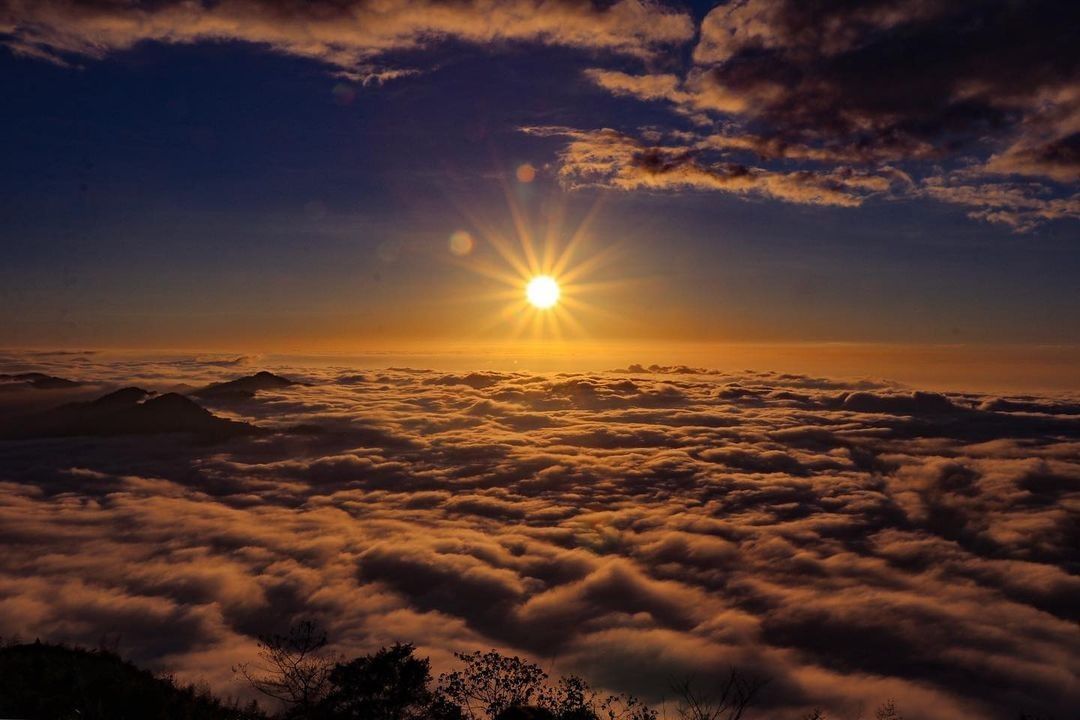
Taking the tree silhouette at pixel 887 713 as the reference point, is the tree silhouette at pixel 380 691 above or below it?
above

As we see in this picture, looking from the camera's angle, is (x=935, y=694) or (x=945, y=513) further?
(x=945, y=513)

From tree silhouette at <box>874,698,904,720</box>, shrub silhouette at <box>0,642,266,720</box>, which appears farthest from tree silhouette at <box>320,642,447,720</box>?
tree silhouette at <box>874,698,904,720</box>

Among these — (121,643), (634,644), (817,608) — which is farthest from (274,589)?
(817,608)

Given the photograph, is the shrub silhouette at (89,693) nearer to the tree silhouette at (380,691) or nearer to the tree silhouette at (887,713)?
the tree silhouette at (380,691)

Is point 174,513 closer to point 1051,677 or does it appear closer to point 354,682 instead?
point 354,682

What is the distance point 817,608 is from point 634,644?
46180 millimetres

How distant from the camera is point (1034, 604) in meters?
132

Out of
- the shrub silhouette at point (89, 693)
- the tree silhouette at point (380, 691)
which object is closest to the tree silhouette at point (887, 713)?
the tree silhouette at point (380, 691)

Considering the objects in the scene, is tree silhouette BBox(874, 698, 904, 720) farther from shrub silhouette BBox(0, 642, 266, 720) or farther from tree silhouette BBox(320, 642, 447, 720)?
shrub silhouette BBox(0, 642, 266, 720)

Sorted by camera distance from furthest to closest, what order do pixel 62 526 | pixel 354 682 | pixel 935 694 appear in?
1. pixel 62 526
2. pixel 935 694
3. pixel 354 682

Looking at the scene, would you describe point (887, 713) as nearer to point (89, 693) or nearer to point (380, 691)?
point (380, 691)

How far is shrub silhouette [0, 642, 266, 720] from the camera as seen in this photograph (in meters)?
39.0

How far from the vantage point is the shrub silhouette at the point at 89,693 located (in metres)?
39.0

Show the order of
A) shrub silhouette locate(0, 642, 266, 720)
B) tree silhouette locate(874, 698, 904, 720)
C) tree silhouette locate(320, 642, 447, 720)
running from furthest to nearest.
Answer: tree silhouette locate(874, 698, 904, 720), tree silhouette locate(320, 642, 447, 720), shrub silhouette locate(0, 642, 266, 720)
